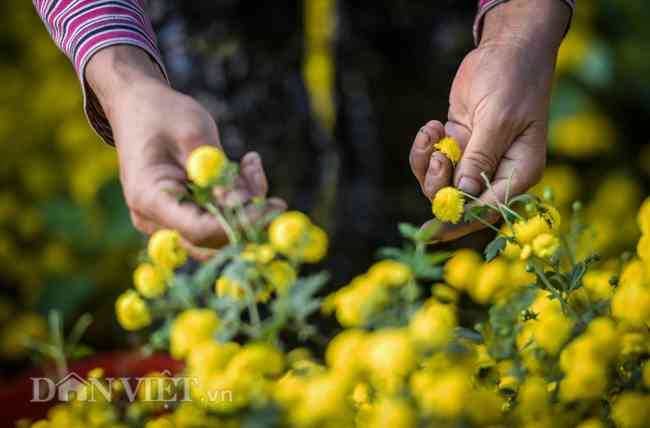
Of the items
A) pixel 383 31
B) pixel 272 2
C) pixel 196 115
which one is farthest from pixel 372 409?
pixel 383 31

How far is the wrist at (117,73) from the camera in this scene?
0.77 meters

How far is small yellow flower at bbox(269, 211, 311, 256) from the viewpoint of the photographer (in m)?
0.55

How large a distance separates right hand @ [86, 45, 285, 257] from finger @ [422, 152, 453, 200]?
18 centimetres

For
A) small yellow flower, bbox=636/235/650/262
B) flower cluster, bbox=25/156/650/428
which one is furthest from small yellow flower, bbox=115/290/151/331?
small yellow flower, bbox=636/235/650/262

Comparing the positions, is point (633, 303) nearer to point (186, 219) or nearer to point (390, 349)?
point (390, 349)

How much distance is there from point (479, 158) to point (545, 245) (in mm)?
184

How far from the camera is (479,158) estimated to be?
774 mm

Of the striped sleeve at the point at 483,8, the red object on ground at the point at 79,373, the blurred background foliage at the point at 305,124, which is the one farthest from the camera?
the blurred background foliage at the point at 305,124

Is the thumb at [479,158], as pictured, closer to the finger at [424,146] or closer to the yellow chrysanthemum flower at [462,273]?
the finger at [424,146]

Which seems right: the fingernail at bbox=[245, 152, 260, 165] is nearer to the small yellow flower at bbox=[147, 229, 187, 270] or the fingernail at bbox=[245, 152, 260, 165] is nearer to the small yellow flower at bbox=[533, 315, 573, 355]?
the small yellow flower at bbox=[147, 229, 187, 270]

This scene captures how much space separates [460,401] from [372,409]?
0.15 metres

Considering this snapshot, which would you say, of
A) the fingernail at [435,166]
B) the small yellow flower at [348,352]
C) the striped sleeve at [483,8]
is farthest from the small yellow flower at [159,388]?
the striped sleeve at [483,8]

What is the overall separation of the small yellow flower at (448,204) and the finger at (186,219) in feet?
0.64

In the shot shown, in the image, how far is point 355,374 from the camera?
1.69ft
